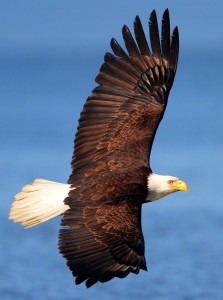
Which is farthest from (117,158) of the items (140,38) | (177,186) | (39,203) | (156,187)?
(140,38)

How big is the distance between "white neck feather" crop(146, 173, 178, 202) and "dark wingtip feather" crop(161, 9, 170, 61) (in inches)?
48.5

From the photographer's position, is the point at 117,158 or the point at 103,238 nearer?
the point at 103,238

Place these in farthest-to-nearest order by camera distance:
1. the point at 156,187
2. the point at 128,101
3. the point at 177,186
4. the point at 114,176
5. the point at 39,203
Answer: the point at 128,101, the point at 177,186, the point at 156,187, the point at 39,203, the point at 114,176

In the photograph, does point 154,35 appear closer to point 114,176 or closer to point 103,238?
point 114,176

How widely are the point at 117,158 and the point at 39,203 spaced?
809 mm

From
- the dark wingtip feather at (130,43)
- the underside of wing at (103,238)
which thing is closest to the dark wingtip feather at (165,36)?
the dark wingtip feather at (130,43)

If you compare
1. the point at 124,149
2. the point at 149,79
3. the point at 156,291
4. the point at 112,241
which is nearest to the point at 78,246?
the point at 112,241

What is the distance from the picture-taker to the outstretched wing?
1203 cm

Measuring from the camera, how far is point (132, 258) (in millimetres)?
12039

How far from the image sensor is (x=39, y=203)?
12656mm

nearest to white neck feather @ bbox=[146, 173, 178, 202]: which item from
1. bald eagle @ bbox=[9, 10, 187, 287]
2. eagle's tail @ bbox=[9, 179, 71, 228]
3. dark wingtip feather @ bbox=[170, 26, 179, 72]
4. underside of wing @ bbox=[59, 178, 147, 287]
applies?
bald eagle @ bbox=[9, 10, 187, 287]

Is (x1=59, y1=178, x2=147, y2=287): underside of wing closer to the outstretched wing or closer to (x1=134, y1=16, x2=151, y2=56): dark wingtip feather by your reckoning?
the outstretched wing

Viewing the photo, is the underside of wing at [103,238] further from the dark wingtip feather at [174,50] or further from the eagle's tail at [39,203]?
the dark wingtip feather at [174,50]

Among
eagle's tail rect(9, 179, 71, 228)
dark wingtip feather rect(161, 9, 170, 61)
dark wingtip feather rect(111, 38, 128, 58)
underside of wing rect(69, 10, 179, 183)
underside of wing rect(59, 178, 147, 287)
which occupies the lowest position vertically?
underside of wing rect(59, 178, 147, 287)
